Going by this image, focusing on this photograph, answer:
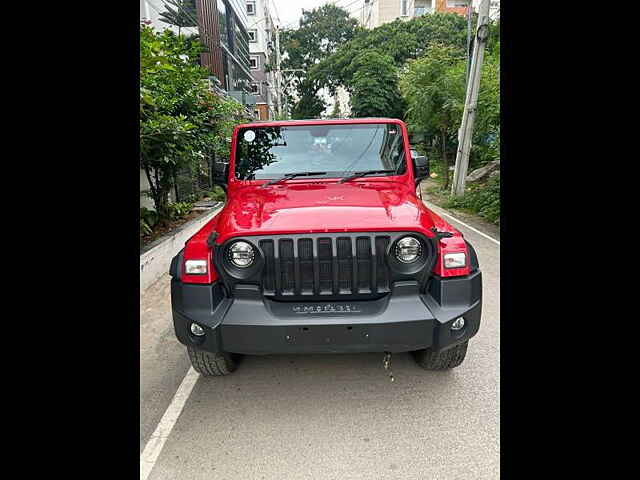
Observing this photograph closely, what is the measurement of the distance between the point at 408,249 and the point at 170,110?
17.6 ft

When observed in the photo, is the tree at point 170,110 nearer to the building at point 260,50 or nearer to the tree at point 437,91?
the tree at point 437,91

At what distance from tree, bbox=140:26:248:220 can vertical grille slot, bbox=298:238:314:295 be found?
89.2 inches

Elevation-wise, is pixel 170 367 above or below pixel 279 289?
below

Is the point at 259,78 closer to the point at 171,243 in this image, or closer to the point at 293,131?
the point at 171,243

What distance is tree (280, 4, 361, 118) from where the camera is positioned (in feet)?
Result: 131

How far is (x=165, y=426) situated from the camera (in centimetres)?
278

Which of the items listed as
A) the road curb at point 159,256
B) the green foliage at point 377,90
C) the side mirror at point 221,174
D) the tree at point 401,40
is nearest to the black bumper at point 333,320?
the side mirror at point 221,174

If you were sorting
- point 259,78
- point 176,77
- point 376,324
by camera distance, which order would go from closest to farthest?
point 376,324
point 176,77
point 259,78

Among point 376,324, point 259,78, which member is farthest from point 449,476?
point 259,78

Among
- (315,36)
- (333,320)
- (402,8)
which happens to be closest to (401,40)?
(315,36)

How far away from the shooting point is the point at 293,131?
159 inches

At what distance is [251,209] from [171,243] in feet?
15.3

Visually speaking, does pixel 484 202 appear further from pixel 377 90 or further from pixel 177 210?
pixel 377 90
